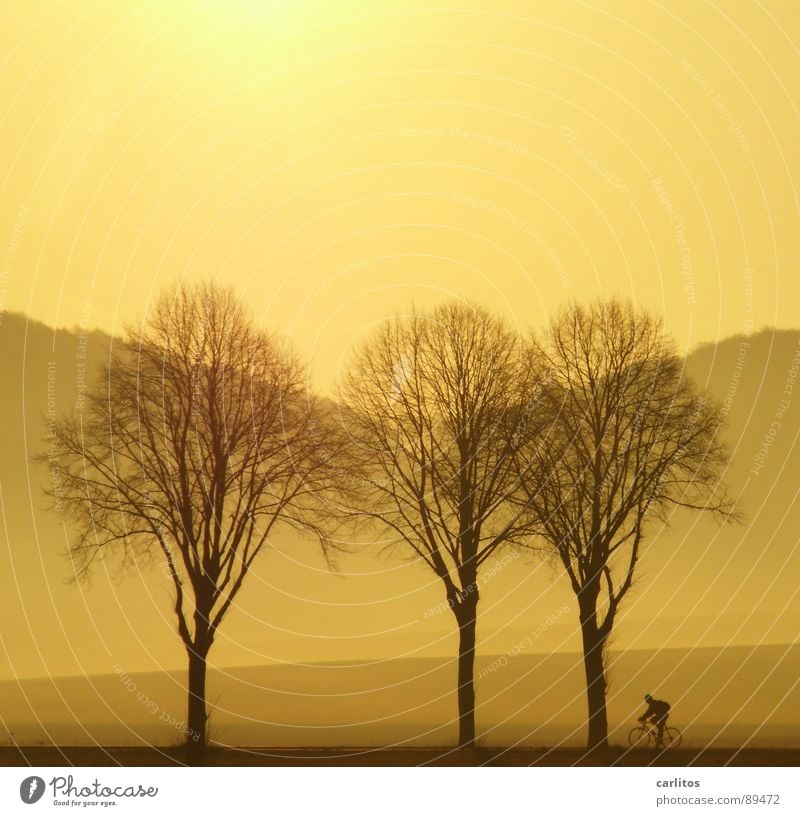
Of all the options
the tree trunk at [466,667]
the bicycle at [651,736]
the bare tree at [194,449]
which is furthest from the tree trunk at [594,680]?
the bare tree at [194,449]

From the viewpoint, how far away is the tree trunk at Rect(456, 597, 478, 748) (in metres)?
28.1

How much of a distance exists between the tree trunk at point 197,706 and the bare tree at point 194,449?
1180 millimetres

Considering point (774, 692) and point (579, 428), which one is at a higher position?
point (579, 428)

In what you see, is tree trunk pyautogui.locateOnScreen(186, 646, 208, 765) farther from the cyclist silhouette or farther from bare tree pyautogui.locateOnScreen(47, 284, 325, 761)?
the cyclist silhouette

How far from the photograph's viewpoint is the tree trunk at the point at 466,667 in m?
28.1

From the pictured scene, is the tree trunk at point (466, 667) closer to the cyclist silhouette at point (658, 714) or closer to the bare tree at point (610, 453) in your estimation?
the bare tree at point (610, 453)

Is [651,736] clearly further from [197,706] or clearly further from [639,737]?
[197,706]

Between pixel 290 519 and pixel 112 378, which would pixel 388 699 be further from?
pixel 112 378

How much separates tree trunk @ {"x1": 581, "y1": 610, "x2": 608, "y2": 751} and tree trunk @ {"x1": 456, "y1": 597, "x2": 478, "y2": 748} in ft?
9.54

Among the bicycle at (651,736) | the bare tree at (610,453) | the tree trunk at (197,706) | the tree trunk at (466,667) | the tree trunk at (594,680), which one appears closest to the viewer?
the tree trunk at (197,706)

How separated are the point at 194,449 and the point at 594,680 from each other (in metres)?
11.7

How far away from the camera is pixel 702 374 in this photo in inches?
1151
